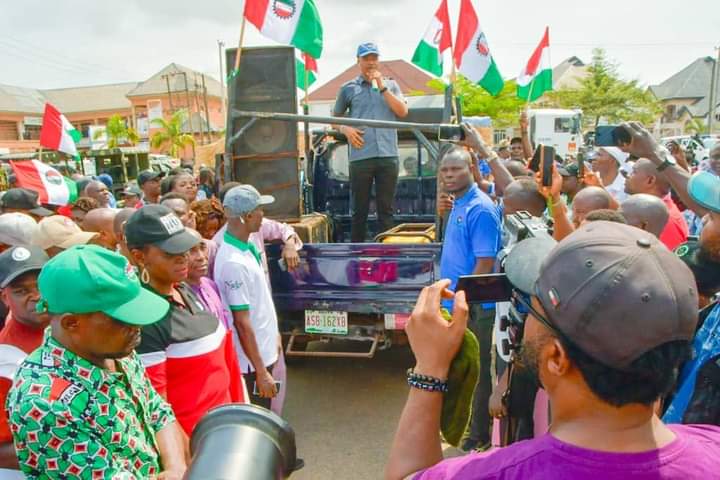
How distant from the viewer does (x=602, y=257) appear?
94 cm

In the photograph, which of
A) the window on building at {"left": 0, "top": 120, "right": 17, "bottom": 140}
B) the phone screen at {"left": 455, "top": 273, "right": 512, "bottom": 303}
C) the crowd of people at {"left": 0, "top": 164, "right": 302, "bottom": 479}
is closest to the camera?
the phone screen at {"left": 455, "top": 273, "right": 512, "bottom": 303}

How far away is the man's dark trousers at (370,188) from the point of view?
5352mm

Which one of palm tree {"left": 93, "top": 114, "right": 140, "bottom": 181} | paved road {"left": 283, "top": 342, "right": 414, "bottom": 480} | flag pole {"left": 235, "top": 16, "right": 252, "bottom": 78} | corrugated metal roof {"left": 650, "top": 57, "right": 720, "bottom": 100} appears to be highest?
corrugated metal roof {"left": 650, "top": 57, "right": 720, "bottom": 100}

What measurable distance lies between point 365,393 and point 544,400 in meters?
2.96

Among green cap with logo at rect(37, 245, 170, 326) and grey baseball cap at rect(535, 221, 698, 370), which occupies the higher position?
grey baseball cap at rect(535, 221, 698, 370)

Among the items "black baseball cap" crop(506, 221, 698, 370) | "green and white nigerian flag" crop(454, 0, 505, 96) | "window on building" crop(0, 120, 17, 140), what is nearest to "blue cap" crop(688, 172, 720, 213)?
"black baseball cap" crop(506, 221, 698, 370)

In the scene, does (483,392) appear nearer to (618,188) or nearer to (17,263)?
(17,263)

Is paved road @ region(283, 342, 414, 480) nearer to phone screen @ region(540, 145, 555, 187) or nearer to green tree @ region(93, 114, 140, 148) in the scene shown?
phone screen @ region(540, 145, 555, 187)

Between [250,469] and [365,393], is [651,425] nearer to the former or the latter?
[250,469]

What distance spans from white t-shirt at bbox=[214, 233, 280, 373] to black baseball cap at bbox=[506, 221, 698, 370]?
7.69ft

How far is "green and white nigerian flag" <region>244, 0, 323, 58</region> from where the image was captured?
5.46 metres

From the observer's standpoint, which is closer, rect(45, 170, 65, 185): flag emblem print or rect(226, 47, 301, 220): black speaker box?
rect(226, 47, 301, 220): black speaker box

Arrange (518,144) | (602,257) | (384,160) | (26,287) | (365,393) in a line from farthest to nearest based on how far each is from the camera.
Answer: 1. (518,144)
2. (384,160)
3. (365,393)
4. (26,287)
5. (602,257)

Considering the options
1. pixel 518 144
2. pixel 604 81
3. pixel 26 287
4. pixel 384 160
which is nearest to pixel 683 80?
pixel 604 81
